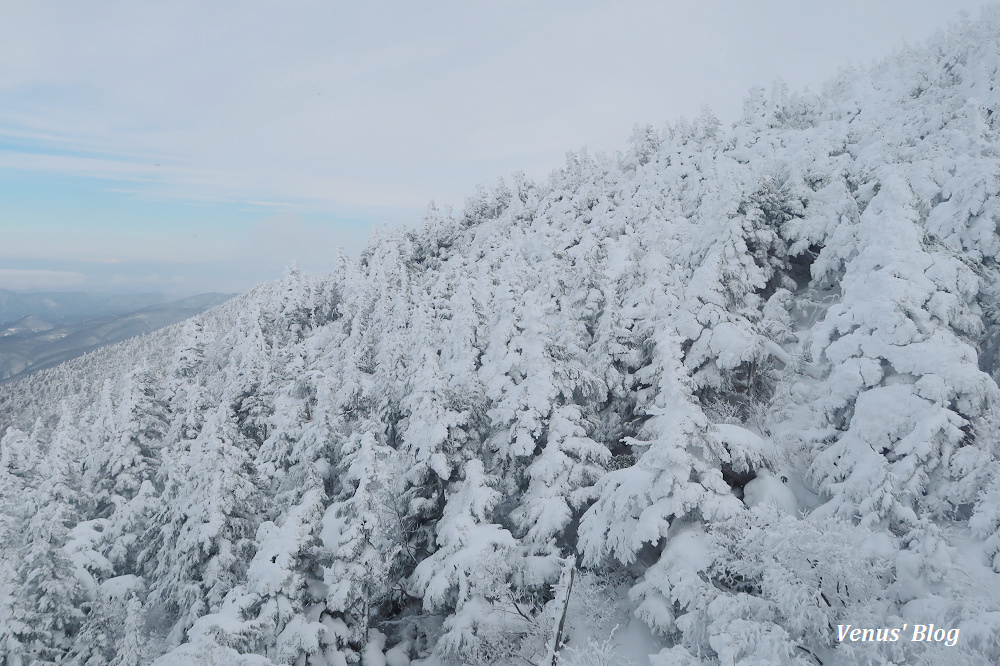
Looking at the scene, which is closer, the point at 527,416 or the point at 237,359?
the point at 527,416

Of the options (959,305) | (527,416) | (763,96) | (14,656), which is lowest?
(14,656)

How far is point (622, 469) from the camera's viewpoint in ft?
47.2

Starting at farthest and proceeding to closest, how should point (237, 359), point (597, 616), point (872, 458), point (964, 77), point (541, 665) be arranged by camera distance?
point (237, 359) → point (964, 77) → point (597, 616) → point (541, 665) → point (872, 458)

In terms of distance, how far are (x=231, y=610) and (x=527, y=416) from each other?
31.0 feet

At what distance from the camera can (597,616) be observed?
13.2 m

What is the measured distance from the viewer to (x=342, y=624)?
13.4 meters

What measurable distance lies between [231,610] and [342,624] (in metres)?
3.34

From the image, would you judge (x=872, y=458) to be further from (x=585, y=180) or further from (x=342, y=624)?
(x=585, y=180)

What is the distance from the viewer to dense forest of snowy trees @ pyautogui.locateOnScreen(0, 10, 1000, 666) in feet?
31.1

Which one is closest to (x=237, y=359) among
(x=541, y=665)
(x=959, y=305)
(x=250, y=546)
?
(x=250, y=546)

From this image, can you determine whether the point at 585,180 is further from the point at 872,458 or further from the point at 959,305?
the point at 872,458

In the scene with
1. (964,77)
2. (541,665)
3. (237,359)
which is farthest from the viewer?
(237,359)

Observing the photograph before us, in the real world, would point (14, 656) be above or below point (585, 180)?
below

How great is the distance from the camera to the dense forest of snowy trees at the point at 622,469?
9477 millimetres
